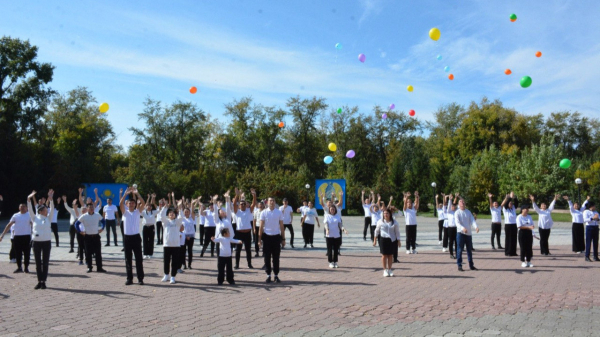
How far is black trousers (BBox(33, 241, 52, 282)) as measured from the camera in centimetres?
1042

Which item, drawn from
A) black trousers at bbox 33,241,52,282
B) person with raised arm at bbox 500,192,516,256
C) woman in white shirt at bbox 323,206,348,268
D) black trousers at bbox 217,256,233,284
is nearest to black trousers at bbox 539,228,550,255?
person with raised arm at bbox 500,192,516,256

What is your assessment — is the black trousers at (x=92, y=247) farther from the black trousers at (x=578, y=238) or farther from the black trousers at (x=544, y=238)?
the black trousers at (x=578, y=238)

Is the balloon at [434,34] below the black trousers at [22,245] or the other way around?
the other way around

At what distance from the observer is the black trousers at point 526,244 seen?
12914mm

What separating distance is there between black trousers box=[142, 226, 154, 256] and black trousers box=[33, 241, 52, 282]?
403cm

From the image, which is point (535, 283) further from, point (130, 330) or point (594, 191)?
point (594, 191)

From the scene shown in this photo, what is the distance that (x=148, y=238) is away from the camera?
589 inches

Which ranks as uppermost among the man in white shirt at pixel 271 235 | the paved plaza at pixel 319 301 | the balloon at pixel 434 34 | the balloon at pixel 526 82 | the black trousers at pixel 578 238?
the balloon at pixel 434 34

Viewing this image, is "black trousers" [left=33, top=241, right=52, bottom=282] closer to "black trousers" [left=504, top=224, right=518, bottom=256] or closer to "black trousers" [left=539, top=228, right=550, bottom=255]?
"black trousers" [left=504, top=224, right=518, bottom=256]

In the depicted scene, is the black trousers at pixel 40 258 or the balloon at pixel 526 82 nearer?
the black trousers at pixel 40 258

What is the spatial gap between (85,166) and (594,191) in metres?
51.2

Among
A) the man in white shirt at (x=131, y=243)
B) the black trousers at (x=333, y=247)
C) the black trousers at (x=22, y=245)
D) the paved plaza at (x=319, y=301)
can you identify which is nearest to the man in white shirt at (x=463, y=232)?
the paved plaza at (x=319, y=301)

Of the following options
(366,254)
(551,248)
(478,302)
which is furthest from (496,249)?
(478,302)

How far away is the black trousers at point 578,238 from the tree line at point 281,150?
31871mm
